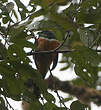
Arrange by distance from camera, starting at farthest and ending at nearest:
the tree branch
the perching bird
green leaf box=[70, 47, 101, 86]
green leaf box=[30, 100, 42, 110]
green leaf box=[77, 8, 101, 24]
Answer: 1. the tree branch
2. the perching bird
3. green leaf box=[30, 100, 42, 110]
4. green leaf box=[70, 47, 101, 86]
5. green leaf box=[77, 8, 101, 24]

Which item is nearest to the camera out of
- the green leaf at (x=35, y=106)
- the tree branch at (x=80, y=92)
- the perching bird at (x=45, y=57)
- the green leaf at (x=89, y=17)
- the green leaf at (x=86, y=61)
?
the green leaf at (x=89, y=17)

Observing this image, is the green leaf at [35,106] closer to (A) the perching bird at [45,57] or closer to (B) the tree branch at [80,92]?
(A) the perching bird at [45,57]

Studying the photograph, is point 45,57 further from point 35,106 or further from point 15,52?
point 15,52

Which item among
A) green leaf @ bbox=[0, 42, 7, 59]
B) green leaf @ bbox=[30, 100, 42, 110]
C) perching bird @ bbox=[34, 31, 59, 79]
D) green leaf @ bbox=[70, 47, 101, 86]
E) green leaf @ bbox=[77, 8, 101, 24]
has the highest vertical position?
green leaf @ bbox=[77, 8, 101, 24]

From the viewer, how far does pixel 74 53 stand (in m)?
1.51

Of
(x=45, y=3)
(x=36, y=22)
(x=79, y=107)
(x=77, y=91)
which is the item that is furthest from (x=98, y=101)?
(x=45, y=3)

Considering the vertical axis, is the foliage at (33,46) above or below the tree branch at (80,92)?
above

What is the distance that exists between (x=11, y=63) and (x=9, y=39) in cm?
10

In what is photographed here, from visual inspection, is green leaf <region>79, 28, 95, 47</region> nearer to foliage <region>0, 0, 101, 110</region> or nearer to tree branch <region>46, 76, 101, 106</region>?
foliage <region>0, 0, 101, 110</region>

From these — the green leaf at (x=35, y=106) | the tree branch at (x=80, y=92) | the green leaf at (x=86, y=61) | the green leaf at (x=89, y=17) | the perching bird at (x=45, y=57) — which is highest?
the green leaf at (x=89, y=17)

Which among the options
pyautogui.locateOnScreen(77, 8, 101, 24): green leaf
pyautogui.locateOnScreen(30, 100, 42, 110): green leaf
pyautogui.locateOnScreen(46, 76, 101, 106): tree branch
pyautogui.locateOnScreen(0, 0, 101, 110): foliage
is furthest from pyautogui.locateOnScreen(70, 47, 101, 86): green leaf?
pyautogui.locateOnScreen(46, 76, 101, 106): tree branch

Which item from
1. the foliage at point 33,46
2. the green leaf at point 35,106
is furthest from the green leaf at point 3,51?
the green leaf at point 35,106

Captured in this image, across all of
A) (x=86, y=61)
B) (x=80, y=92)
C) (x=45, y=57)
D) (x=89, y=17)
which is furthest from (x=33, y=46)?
(x=80, y=92)

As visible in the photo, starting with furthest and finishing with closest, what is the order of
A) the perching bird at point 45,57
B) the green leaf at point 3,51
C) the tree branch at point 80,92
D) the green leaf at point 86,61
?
the tree branch at point 80,92
the perching bird at point 45,57
the green leaf at point 3,51
the green leaf at point 86,61
